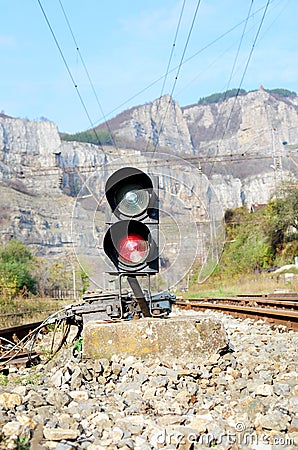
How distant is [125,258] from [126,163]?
87 centimetres

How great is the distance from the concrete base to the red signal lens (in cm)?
49

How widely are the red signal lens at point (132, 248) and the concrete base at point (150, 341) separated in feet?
1.61

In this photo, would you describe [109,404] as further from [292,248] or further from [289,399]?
[292,248]

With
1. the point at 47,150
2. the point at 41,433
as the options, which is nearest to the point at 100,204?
the point at 41,433

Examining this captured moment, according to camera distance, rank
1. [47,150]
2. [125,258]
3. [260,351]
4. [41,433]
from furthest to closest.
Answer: [47,150] → [260,351] → [125,258] → [41,433]

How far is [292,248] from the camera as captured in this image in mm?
38844

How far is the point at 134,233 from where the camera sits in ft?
13.1

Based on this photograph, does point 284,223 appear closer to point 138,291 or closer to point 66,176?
point 138,291

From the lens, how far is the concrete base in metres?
3.97

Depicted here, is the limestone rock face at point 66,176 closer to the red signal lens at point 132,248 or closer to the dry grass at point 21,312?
the red signal lens at point 132,248

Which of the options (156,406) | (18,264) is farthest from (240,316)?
(18,264)

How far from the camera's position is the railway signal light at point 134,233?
3955 mm

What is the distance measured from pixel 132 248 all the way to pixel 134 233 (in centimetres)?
11

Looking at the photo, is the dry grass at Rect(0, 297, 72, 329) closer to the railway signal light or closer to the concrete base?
the concrete base
